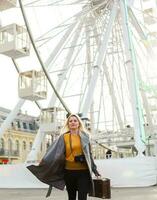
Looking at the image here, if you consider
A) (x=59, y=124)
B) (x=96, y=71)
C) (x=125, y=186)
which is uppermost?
(x=96, y=71)

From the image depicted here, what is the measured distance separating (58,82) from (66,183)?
1643cm

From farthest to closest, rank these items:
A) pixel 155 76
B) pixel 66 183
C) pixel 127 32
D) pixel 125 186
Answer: pixel 155 76, pixel 127 32, pixel 125 186, pixel 66 183

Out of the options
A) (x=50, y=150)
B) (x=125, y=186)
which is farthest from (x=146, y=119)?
(x=50, y=150)

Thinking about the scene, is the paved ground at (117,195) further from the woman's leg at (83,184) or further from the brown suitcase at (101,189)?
the woman's leg at (83,184)

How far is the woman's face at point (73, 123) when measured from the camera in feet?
19.0

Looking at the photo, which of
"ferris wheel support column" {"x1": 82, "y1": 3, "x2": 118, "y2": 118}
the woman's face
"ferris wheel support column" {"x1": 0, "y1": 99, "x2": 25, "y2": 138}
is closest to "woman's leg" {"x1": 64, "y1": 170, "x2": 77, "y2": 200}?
the woman's face

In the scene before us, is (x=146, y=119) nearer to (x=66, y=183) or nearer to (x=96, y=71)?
(x=96, y=71)

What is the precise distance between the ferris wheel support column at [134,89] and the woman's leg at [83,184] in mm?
10851

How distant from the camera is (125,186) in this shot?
49.1ft

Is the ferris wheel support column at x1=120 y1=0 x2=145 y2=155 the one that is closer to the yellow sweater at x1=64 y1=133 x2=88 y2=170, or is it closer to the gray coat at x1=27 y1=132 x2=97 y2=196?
the gray coat at x1=27 y1=132 x2=97 y2=196

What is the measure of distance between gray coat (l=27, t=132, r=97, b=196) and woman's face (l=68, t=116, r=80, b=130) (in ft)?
0.38

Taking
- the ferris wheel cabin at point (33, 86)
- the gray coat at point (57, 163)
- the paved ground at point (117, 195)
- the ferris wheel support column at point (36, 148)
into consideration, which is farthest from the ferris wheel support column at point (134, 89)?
the gray coat at point (57, 163)

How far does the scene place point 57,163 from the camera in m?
5.65

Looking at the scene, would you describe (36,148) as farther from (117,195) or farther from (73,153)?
(73,153)
